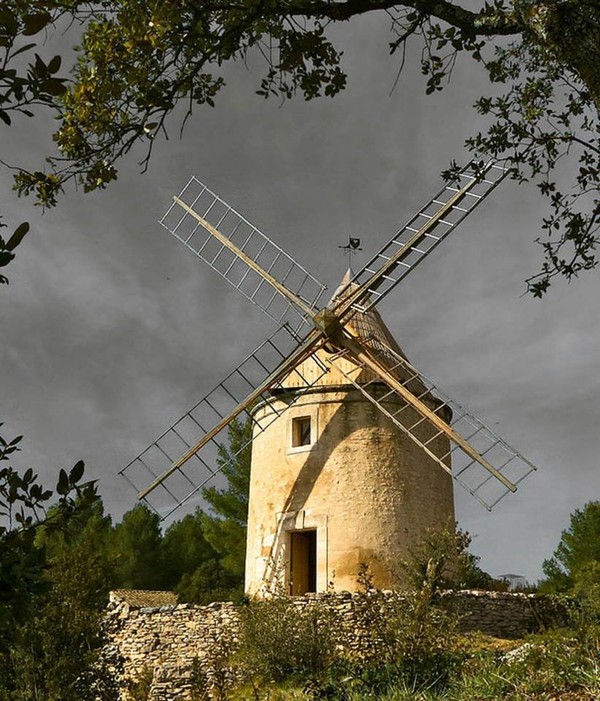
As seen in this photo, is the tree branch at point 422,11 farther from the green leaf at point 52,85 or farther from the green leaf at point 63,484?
the green leaf at point 63,484

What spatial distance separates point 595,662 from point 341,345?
878 centimetres

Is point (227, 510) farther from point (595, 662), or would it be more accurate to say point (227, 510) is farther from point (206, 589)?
point (595, 662)

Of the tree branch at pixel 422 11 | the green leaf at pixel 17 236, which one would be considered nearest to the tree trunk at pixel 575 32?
the tree branch at pixel 422 11

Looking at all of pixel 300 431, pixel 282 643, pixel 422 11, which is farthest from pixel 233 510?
pixel 422 11

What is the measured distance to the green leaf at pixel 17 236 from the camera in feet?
6.93

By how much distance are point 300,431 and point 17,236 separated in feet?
41.8

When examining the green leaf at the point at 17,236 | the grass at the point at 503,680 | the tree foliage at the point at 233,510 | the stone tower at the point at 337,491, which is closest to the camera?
the green leaf at the point at 17,236

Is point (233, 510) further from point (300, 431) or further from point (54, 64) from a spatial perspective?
point (54, 64)

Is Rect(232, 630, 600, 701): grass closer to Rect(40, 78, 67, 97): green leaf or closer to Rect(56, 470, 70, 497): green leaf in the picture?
Rect(56, 470, 70, 497): green leaf

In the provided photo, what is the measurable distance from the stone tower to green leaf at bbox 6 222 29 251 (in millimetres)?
11600

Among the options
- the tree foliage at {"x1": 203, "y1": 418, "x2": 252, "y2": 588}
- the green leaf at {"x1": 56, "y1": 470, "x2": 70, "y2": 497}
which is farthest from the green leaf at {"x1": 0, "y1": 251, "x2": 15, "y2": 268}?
the tree foliage at {"x1": 203, "y1": 418, "x2": 252, "y2": 588}

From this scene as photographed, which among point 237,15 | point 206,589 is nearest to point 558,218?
point 237,15

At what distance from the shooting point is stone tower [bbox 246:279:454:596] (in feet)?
43.5

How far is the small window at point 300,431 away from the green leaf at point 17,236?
1252 cm
